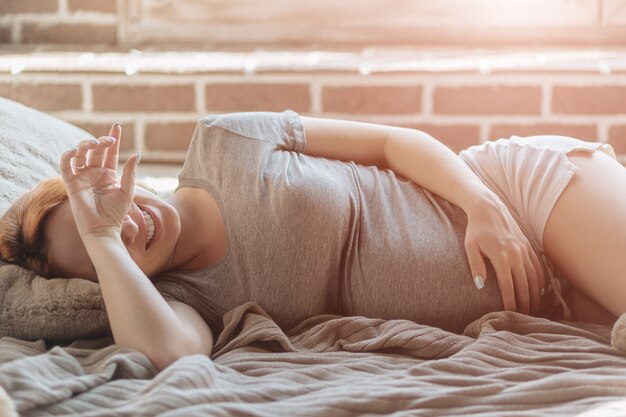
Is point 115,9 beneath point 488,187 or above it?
above

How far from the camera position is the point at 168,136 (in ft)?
6.56

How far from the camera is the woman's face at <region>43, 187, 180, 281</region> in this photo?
1096 millimetres

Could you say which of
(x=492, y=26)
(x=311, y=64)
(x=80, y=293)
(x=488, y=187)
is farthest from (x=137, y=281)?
(x=492, y=26)

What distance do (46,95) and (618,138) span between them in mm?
1459

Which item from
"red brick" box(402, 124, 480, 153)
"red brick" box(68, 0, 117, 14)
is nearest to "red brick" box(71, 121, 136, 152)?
"red brick" box(68, 0, 117, 14)

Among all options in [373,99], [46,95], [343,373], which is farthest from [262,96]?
[343,373]

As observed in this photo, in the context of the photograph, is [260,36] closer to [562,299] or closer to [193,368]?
[562,299]

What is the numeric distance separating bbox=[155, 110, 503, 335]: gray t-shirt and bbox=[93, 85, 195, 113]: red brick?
795 mm

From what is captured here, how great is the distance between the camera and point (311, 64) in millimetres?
1924

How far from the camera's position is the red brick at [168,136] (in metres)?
1.99

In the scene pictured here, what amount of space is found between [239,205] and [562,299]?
1.63 feet

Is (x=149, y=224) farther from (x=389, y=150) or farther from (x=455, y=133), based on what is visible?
(x=455, y=133)

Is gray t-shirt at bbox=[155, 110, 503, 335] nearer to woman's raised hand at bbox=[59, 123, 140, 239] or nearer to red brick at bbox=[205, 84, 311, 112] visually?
woman's raised hand at bbox=[59, 123, 140, 239]

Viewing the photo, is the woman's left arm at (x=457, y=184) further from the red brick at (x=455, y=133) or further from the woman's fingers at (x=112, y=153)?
the red brick at (x=455, y=133)
